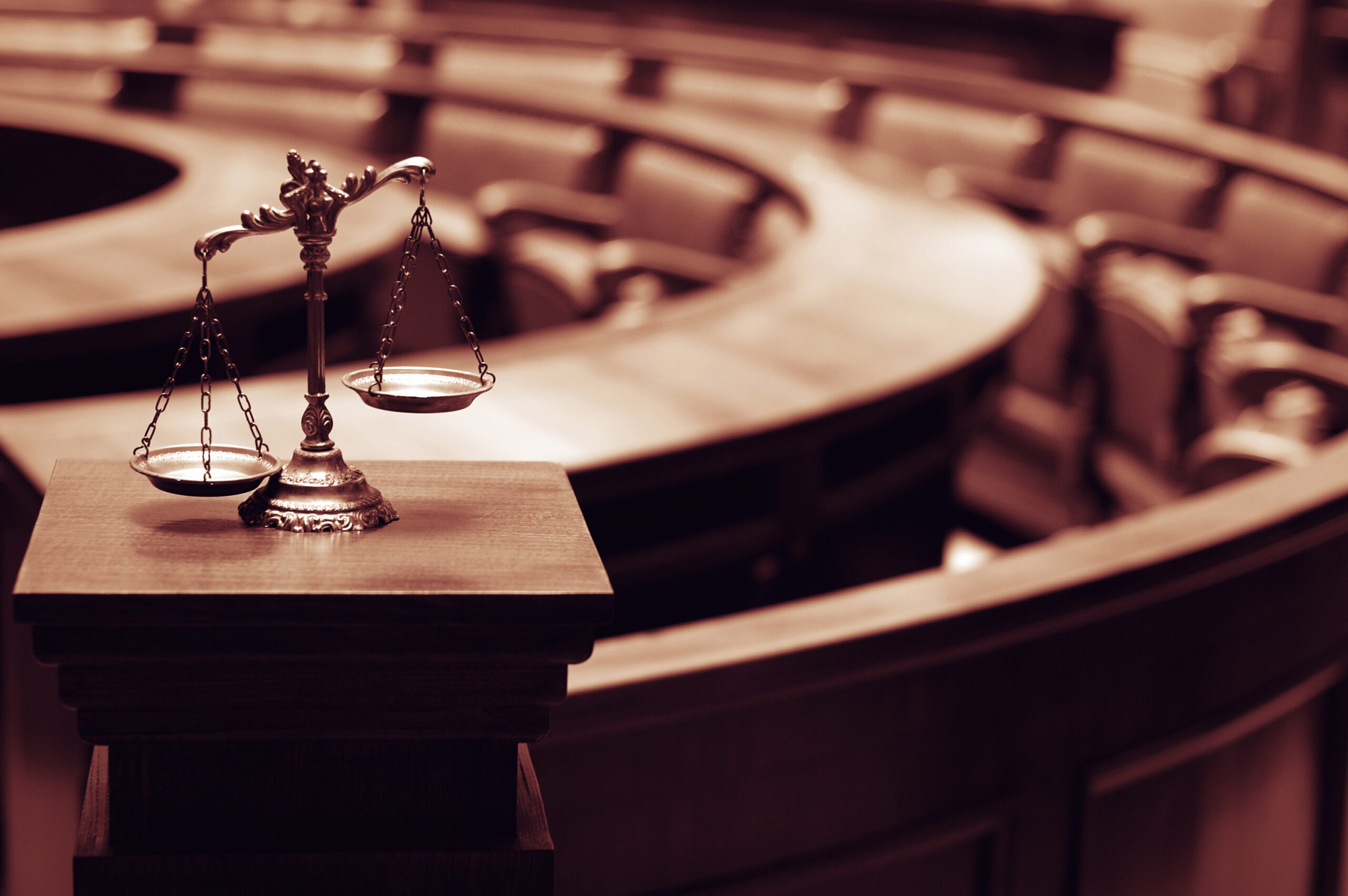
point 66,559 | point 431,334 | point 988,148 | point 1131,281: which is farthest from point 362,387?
point 988,148

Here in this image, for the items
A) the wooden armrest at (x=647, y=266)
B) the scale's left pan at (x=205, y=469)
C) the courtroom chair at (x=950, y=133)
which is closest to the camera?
the scale's left pan at (x=205, y=469)

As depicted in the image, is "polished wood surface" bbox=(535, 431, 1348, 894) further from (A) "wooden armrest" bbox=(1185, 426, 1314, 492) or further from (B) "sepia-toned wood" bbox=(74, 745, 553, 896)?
(A) "wooden armrest" bbox=(1185, 426, 1314, 492)

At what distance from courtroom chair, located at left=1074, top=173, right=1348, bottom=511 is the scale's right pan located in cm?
290

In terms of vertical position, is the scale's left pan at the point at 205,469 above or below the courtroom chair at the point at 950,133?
above

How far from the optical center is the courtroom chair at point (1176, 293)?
11.7 ft

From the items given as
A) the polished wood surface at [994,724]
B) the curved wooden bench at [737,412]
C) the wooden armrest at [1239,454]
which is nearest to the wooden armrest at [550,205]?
the curved wooden bench at [737,412]

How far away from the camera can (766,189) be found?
14.4 ft

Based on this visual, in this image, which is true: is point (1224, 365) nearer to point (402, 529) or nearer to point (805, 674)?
point (805, 674)

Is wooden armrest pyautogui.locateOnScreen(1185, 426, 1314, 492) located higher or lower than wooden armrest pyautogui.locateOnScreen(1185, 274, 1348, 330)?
lower

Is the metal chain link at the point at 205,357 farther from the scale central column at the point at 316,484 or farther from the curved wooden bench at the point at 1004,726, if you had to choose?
the curved wooden bench at the point at 1004,726

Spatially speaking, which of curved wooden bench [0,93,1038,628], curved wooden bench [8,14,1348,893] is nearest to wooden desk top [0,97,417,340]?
curved wooden bench [0,93,1038,628]

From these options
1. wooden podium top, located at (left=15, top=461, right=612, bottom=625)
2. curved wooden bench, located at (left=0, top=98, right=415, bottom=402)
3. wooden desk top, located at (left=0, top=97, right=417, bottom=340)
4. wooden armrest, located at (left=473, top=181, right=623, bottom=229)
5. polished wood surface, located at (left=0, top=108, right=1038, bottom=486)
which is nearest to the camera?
wooden podium top, located at (left=15, top=461, right=612, bottom=625)

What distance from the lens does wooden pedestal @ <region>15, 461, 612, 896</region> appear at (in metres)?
0.75

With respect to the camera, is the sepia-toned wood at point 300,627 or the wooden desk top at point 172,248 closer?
the sepia-toned wood at point 300,627
